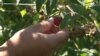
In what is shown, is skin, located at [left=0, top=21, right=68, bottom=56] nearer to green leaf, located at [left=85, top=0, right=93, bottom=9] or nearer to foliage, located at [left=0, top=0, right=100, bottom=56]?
foliage, located at [left=0, top=0, right=100, bottom=56]

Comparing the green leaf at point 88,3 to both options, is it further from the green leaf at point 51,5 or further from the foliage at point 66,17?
the green leaf at point 51,5

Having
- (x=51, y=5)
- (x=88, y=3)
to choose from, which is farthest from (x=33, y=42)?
(x=88, y=3)

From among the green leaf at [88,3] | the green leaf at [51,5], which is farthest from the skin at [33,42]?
the green leaf at [88,3]

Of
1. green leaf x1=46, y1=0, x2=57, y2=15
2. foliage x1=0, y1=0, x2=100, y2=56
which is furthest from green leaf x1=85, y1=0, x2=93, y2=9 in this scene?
green leaf x1=46, y1=0, x2=57, y2=15

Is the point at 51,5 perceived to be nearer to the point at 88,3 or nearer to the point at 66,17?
the point at 66,17

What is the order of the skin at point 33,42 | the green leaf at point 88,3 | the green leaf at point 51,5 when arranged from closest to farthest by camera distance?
the skin at point 33,42 < the green leaf at point 51,5 < the green leaf at point 88,3

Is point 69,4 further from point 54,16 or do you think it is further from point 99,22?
point 99,22
